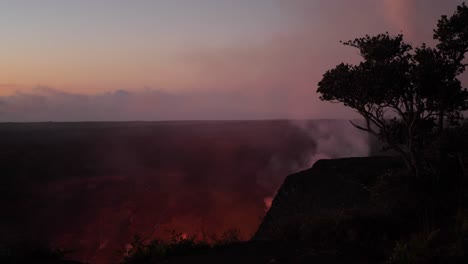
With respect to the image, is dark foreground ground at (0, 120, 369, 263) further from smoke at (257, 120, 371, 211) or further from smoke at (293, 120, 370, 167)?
smoke at (293, 120, 370, 167)

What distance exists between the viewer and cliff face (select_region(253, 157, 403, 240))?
25.0 m

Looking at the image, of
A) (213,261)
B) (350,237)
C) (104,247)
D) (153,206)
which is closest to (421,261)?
(350,237)

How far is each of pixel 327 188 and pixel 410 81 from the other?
11.1m

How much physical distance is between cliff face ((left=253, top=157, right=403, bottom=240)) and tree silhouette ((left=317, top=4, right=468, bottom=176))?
5.89 meters

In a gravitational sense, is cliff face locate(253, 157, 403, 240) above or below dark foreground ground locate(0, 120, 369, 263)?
above

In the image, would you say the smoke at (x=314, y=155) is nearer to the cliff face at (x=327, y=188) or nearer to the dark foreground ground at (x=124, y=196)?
the dark foreground ground at (x=124, y=196)

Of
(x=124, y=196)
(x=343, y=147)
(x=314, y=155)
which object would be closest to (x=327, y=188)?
(x=124, y=196)

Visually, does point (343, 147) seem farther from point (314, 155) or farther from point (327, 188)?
point (327, 188)

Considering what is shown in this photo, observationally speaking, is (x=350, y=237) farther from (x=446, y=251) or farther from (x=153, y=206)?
(x=153, y=206)

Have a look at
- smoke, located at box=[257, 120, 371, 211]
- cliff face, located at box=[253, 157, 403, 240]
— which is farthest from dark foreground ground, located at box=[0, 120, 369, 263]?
cliff face, located at box=[253, 157, 403, 240]

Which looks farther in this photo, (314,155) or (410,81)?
(314,155)

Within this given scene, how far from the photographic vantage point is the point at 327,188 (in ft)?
89.2

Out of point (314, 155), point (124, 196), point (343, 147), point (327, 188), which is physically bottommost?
point (124, 196)

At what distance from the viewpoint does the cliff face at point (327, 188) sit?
24995mm
